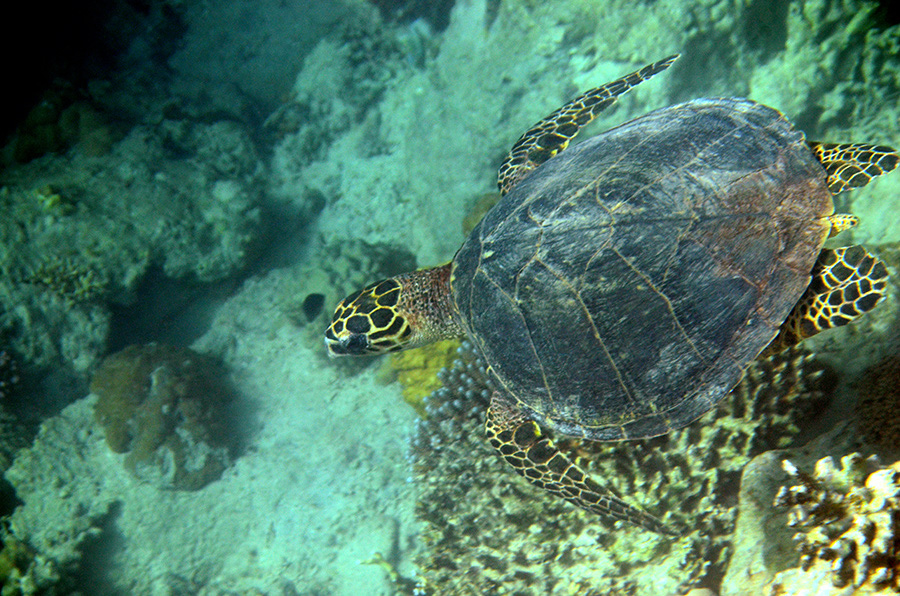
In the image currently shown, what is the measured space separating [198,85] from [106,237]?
12.4ft

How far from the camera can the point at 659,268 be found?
1772mm

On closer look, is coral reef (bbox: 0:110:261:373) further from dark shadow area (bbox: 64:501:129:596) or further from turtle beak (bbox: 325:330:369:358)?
turtle beak (bbox: 325:330:369:358)

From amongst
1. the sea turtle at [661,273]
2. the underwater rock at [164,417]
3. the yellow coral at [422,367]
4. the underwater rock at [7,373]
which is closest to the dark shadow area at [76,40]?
the underwater rock at [7,373]

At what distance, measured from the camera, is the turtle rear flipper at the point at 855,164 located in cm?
203

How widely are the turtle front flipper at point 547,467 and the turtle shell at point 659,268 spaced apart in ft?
0.76

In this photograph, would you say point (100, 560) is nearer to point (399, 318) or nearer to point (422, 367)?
point (422, 367)

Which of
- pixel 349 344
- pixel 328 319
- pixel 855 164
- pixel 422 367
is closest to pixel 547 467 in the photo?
pixel 349 344

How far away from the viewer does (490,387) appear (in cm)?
278

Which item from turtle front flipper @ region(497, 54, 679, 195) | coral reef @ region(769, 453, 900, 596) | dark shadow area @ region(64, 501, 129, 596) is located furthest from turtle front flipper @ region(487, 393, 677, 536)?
dark shadow area @ region(64, 501, 129, 596)

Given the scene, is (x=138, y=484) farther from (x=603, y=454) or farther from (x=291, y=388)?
(x=603, y=454)

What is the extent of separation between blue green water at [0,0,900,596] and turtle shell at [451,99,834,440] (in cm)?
24

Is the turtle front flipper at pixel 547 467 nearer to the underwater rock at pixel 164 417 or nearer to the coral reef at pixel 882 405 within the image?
the coral reef at pixel 882 405

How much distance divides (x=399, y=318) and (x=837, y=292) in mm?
2316

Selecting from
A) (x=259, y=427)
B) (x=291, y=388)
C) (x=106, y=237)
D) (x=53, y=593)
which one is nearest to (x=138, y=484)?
(x=53, y=593)
